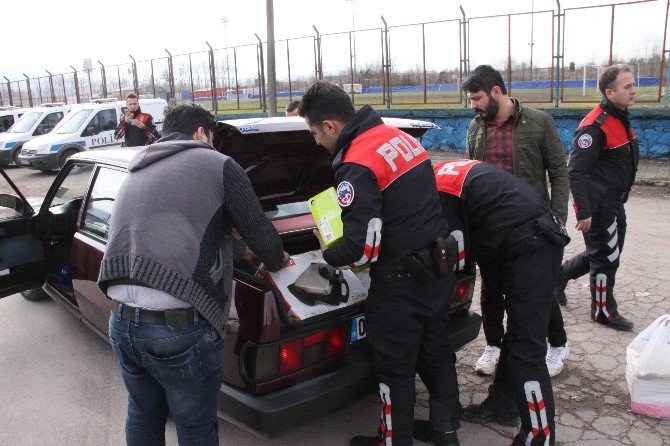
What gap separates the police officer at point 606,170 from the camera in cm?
383

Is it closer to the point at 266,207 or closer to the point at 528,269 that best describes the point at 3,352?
the point at 266,207

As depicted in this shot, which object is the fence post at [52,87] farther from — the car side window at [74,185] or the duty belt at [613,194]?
the duty belt at [613,194]

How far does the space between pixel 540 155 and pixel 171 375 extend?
2.62 metres

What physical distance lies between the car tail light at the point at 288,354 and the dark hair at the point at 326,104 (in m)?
0.99

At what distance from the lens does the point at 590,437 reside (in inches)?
113

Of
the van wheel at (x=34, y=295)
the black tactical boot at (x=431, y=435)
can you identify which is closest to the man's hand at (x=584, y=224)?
the black tactical boot at (x=431, y=435)

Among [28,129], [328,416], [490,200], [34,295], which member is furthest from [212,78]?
[490,200]

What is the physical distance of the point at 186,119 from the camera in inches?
87.8

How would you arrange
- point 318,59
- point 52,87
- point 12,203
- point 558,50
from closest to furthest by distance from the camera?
point 12,203 → point 558,50 → point 318,59 → point 52,87

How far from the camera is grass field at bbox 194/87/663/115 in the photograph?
11875 millimetres

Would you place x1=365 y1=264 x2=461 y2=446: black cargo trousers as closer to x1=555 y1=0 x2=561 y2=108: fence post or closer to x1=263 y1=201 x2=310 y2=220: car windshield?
x1=263 y1=201 x2=310 y2=220: car windshield

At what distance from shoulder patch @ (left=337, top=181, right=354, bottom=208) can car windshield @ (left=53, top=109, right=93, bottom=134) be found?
14624 millimetres

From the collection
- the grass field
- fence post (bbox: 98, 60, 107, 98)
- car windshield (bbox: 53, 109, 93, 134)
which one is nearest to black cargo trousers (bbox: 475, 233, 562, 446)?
the grass field

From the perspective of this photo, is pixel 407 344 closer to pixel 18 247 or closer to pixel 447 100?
pixel 18 247
